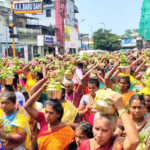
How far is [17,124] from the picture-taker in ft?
9.45

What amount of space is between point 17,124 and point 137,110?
1.34 m

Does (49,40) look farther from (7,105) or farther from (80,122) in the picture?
(7,105)

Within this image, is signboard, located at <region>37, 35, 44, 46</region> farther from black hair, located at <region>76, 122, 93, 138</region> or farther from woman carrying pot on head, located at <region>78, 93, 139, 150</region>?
woman carrying pot on head, located at <region>78, 93, 139, 150</region>

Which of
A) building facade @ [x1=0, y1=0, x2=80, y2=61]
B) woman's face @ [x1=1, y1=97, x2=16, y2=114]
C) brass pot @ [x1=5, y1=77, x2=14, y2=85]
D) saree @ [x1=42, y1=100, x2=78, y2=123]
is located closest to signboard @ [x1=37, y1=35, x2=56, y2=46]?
building facade @ [x1=0, y1=0, x2=80, y2=61]

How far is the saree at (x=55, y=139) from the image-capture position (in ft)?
9.65

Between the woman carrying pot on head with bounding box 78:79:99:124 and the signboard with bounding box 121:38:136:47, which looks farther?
the signboard with bounding box 121:38:136:47

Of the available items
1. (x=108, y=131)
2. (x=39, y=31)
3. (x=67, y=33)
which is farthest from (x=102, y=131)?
(x=67, y=33)

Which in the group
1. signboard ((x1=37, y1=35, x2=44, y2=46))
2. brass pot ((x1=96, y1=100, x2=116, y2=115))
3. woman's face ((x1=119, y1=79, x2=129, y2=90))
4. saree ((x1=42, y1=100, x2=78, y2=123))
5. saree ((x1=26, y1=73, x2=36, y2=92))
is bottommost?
saree ((x1=42, y1=100, x2=78, y2=123))

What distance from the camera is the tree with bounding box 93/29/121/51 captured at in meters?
51.7

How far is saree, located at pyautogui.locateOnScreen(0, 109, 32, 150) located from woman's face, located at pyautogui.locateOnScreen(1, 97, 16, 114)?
69 mm

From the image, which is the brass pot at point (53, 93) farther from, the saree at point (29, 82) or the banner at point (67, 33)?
the banner at point (67, 33)

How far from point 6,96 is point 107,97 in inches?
61.1

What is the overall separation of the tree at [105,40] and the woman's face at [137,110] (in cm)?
4901

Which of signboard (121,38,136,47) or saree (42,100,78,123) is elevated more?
signboard (121,38,136,47)
